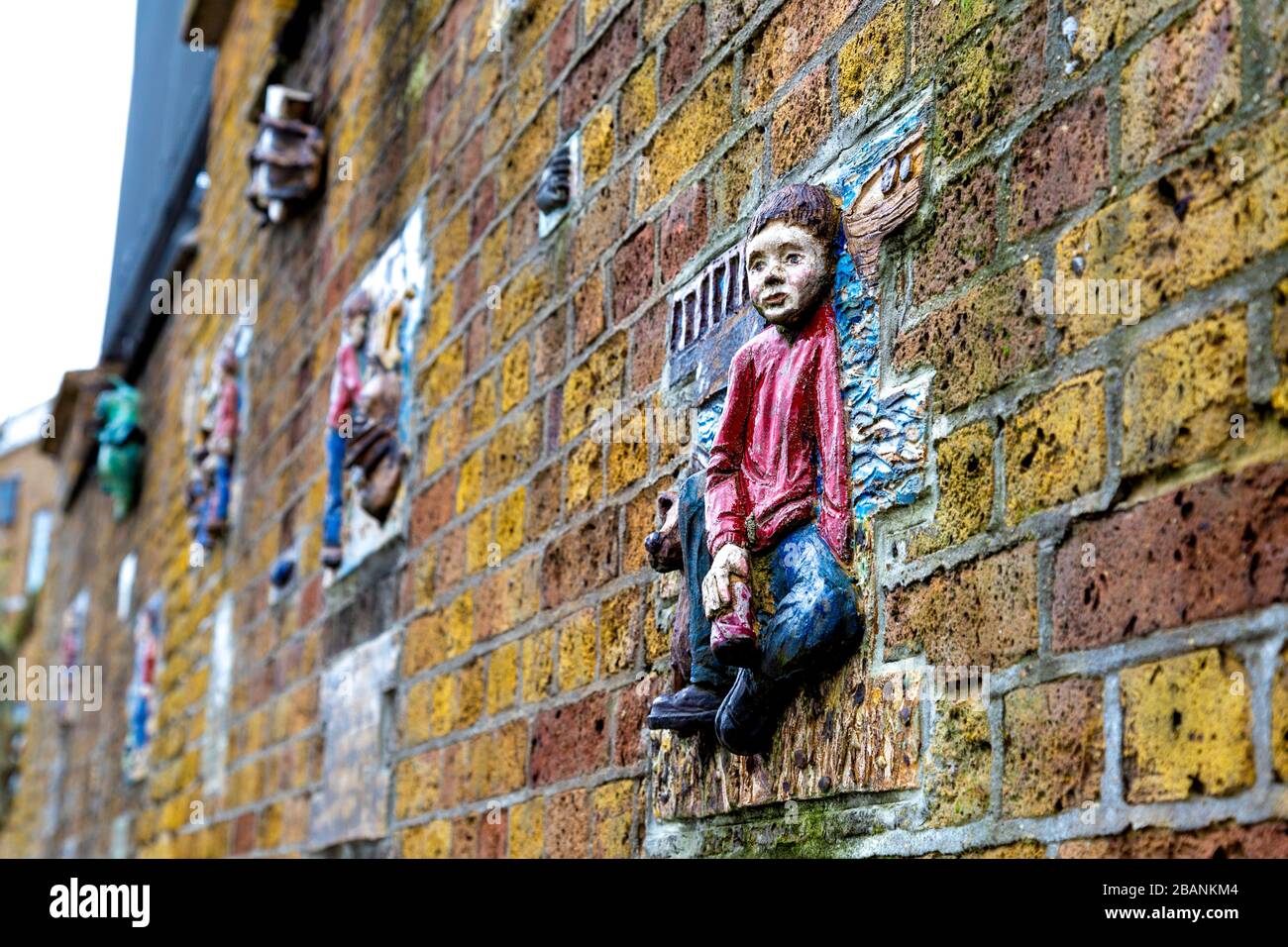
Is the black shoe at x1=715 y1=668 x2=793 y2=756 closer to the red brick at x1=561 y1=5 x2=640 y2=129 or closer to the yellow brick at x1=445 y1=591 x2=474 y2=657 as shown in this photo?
the red brick at x1=561 y1=5 x2=640 y2=129

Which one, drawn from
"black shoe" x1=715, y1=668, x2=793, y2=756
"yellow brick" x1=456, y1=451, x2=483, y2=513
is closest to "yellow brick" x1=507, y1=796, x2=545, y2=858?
"yellow brick" x1=456, y1=451, x2=483, y2=513

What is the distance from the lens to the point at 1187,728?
5.70 ft

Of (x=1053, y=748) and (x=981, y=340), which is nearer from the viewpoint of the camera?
(x=1053, y=748)

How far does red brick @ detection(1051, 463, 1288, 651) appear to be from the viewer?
166 centimetres

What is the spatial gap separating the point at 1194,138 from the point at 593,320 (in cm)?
180

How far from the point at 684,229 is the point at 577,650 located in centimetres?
88

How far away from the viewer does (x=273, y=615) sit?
612 cm

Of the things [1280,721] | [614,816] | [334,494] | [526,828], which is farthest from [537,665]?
[1280,721]

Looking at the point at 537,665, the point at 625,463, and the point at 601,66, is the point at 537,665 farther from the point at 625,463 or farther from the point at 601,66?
the point at 601,66

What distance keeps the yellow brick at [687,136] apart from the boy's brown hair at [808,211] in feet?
1.54

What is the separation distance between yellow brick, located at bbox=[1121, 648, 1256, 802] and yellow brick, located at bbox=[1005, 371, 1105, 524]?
23 cm

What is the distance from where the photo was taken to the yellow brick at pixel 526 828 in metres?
3.51

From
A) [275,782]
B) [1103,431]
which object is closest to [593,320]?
[1103,431]

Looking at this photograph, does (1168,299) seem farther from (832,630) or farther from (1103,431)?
(832,630)
